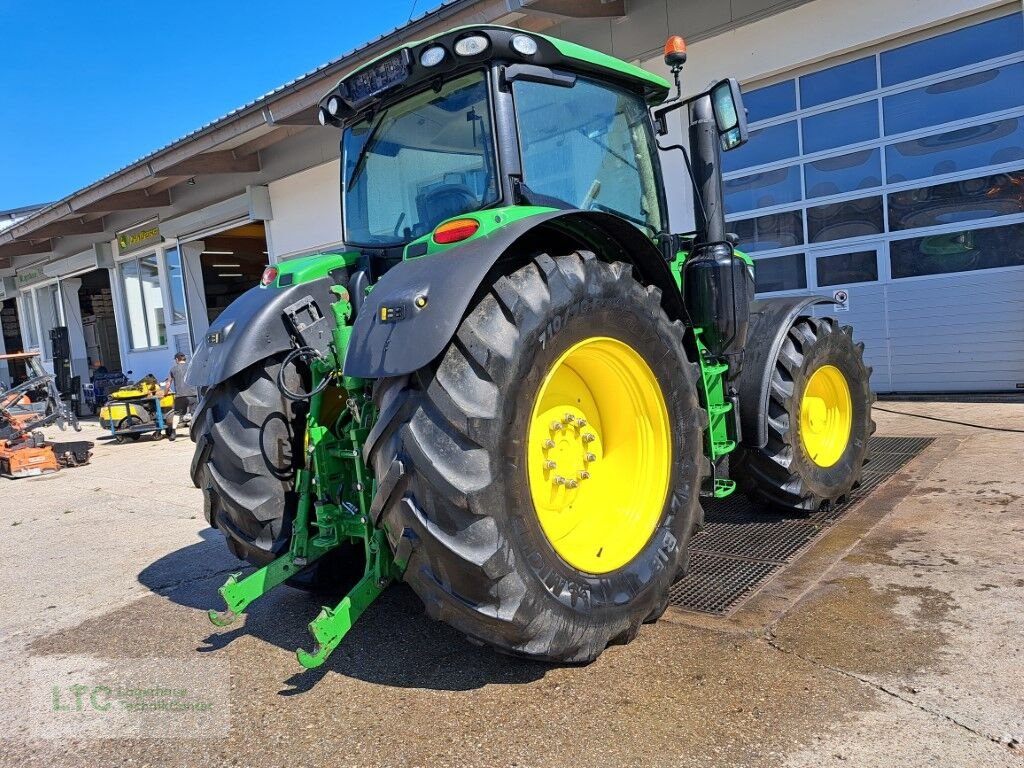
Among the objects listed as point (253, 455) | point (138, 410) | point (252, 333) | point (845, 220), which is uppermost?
point (845, 220)

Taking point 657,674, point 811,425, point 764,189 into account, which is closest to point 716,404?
point 811,425

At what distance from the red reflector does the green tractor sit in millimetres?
11

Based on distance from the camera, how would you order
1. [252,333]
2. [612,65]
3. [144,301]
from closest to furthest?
1. [252,333]
2. [612,65]
3. [144,301]

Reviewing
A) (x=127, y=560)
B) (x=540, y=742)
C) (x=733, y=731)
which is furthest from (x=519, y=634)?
(x=127, y=560)

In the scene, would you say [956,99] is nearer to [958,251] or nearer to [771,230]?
[958,251]

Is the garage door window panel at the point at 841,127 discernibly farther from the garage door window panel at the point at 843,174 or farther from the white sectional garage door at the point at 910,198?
the garage door window panel at the point at 843,174

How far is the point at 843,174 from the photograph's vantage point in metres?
8.55

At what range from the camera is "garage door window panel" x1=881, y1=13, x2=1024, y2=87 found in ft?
24.3

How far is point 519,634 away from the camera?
7.96 feet

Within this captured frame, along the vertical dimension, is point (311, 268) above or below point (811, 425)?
above

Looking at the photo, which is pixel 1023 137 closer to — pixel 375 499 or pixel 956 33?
pixel 956 33

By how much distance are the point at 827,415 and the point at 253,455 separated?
3.49 metres

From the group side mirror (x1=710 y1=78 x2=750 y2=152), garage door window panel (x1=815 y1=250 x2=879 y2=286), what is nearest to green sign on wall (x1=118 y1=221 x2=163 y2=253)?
garage door window panel (x1=815 y1=250 x2=879 y2=286)

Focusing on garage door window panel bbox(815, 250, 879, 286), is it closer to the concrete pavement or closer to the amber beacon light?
the concrete pavement
